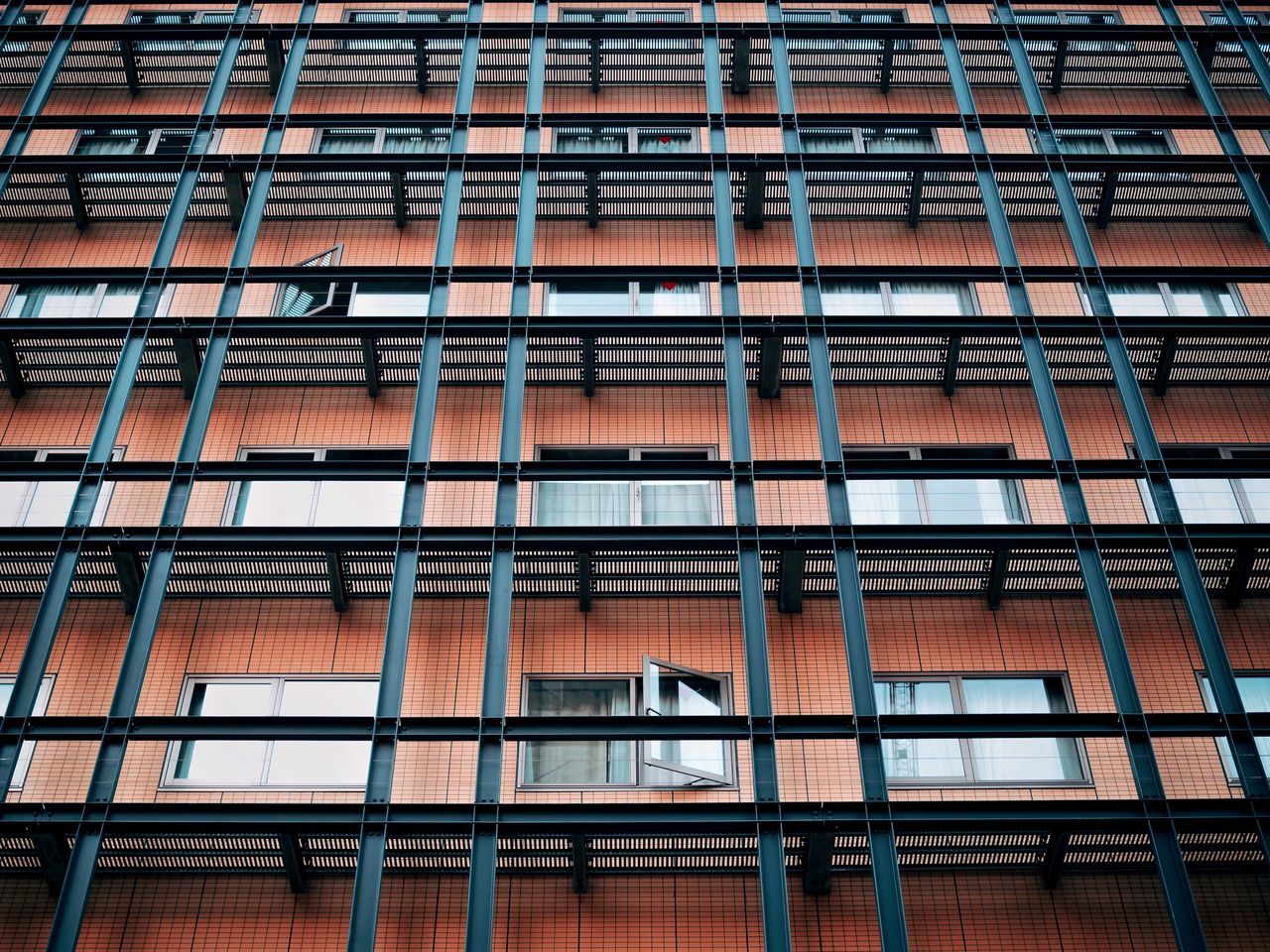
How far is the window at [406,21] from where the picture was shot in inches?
973

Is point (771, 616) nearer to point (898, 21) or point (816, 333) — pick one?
point (816, 333)

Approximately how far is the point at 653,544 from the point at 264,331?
768 centimetres

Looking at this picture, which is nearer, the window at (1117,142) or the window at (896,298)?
the window at (896,298)

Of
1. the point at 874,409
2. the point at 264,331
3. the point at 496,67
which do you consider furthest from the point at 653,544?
the point at 496,67

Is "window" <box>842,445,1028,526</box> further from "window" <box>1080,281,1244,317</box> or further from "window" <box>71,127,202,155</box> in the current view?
"window" <box>71,127,202,155</box>

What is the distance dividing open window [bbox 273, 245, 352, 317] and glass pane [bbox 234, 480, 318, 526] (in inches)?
143

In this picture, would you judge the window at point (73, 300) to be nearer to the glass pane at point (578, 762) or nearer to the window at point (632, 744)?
the window at point (632, 744)

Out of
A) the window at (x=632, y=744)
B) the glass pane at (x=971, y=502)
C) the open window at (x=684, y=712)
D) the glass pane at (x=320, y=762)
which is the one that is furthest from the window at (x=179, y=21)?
the glass pane at (x=971, y=502)

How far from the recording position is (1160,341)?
20.5 meters

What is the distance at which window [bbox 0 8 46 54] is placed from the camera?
2478 cm

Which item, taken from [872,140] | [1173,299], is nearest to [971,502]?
[1173,299]

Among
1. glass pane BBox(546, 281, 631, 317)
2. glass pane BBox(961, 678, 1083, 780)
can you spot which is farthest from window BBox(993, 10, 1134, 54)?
glass pane BBox(961, 678, 1083, 780)

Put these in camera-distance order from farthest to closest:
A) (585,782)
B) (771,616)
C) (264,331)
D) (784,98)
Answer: (784,98), (264,331), (771,616), (585,782)

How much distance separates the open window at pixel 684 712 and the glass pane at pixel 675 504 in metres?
2.55
